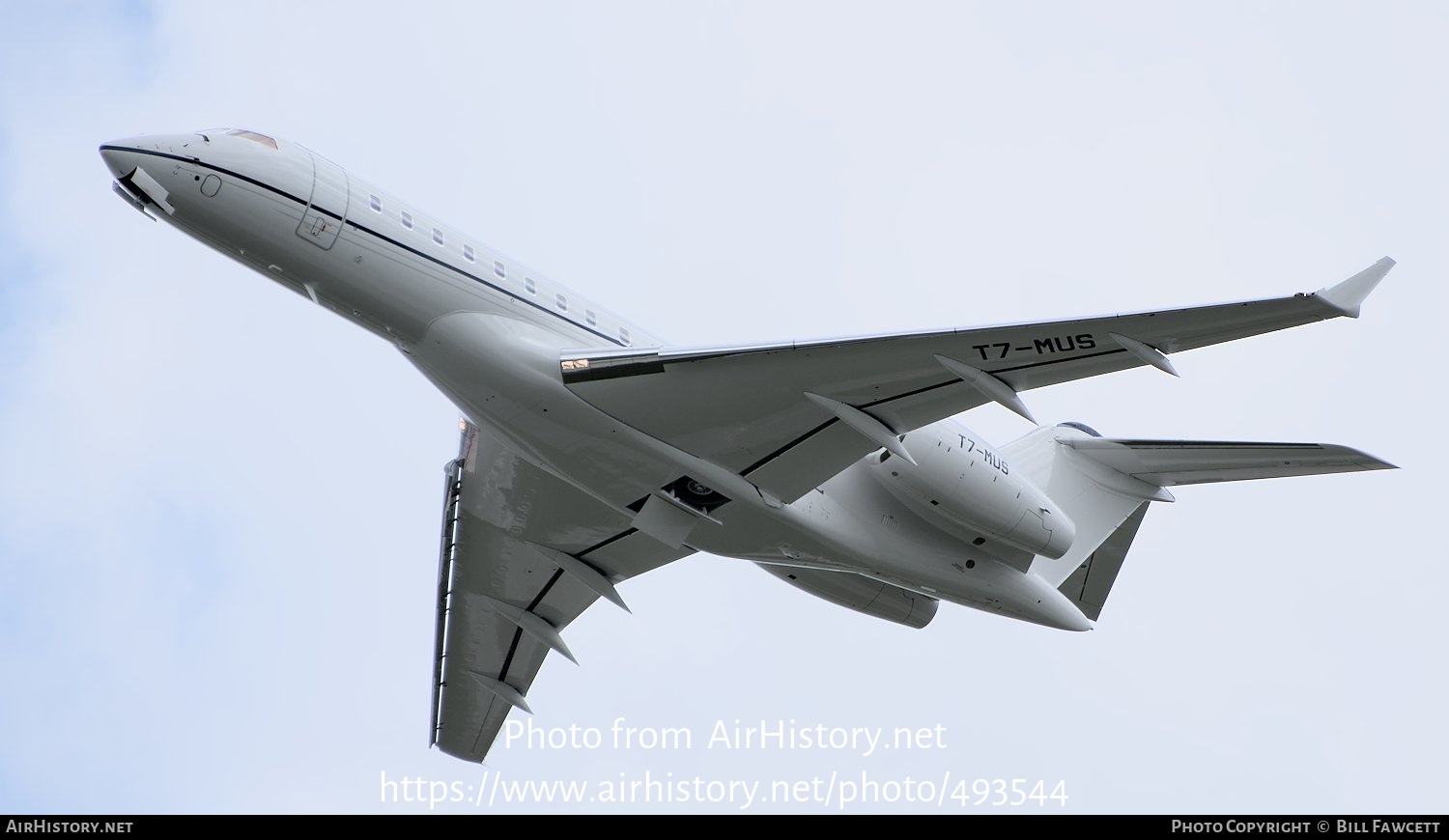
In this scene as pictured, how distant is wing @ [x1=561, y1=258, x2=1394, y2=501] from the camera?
38.4ft

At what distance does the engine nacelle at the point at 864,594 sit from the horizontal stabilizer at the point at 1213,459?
110 inches

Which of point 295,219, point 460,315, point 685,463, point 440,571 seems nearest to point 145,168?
point 295,219

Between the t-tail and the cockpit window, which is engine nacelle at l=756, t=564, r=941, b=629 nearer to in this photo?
the t-tail

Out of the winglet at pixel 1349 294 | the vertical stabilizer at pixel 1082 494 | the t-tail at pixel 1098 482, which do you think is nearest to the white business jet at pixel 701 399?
the winglet at pixel 1349 294

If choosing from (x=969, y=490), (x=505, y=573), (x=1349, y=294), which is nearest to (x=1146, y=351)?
(x=1349, y=294)

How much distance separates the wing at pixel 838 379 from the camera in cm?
1170

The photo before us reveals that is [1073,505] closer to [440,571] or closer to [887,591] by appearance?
[887,591]

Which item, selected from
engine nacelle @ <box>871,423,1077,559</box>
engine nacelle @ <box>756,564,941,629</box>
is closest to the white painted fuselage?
engine nacelle @ <box>871,423,1077,559</box>

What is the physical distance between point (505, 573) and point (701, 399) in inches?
212

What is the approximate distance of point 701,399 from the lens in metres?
13.3

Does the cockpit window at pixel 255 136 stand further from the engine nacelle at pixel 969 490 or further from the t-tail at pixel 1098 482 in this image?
the t-tail at pixel 1098 482

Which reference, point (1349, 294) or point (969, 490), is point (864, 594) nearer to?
point (969, 490)

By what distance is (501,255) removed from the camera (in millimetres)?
14062

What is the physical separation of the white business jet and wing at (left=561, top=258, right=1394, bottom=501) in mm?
20
